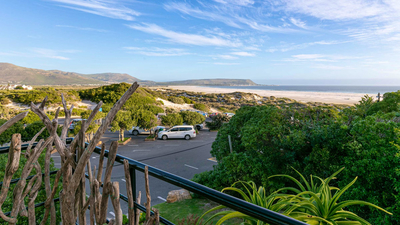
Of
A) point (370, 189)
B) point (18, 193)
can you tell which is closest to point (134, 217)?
point (18, 193)

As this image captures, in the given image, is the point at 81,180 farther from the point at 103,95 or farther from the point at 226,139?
the point at 103,95

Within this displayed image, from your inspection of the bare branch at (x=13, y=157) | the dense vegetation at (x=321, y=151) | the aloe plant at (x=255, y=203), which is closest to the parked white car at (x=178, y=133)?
the dense vegetation at (x=321, y=151)

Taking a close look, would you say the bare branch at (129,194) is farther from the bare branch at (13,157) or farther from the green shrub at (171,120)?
the green shrub at (171,120)

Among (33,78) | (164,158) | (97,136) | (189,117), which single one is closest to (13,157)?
(97,136)

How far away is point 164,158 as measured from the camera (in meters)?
11.5

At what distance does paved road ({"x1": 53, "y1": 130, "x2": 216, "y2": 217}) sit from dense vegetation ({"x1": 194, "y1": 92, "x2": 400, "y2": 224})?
2.35 meters

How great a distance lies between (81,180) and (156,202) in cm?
599

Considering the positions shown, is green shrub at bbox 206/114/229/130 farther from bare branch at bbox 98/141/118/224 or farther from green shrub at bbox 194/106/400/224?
bare branch at bbox 98/141/118/224

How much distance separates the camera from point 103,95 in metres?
32.2

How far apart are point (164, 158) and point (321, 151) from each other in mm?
8309

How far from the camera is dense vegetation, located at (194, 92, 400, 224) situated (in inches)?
142

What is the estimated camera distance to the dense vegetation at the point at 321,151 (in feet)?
11.8

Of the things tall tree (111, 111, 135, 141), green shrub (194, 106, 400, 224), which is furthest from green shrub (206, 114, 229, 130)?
green shrub (194, 106, 400, 224)

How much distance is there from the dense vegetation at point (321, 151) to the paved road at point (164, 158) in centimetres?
235
